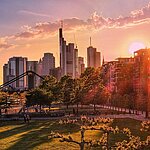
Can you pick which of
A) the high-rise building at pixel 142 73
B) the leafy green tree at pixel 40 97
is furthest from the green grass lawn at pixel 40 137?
the leafy green tree at pixel 40 97

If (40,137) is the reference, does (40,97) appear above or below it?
above

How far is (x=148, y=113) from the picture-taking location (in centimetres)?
6462

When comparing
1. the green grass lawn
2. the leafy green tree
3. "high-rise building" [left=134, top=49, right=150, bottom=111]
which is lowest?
the green grass lawn

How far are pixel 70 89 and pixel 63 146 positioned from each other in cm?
5693

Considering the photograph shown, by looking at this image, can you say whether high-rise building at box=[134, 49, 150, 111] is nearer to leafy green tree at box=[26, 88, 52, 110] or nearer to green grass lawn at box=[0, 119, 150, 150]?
leafy green tree at box=[26, 88, 52, 110]

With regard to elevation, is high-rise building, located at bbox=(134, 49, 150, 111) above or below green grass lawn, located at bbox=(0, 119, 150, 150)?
above

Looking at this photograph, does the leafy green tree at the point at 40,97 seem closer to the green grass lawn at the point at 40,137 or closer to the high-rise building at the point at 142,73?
the high-rise building at the point at 142,73

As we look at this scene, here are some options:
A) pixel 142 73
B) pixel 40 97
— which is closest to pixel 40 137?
pixel 40 97

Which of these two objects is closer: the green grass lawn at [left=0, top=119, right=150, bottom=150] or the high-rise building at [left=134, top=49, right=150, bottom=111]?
the green grass lawn at [left=0, top=119, right=150, bottom=150]

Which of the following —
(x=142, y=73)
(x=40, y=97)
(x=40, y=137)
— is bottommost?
(x=40, y=137)

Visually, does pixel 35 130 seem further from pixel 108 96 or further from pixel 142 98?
pixel 108 96

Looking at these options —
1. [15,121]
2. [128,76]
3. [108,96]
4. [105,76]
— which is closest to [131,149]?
[15,121]

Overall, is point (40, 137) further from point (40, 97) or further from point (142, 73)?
point (142, 73)

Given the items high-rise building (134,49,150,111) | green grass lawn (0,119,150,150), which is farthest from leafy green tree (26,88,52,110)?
green grass lawn (0,119,150,150)
